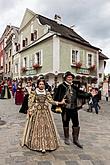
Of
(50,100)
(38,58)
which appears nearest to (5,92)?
(38,58)

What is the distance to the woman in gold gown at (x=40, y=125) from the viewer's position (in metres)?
5.94

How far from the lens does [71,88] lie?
663cm

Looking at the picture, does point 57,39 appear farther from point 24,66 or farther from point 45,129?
point 45,129

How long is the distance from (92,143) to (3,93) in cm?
1425

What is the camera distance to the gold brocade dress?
594 centimetres

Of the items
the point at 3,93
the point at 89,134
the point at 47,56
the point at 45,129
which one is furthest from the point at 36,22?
the point at 45,129

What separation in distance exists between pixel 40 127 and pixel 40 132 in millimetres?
101

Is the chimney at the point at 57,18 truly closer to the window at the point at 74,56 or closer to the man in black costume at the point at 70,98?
the window at the point at 74,56

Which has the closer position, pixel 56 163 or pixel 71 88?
pixel 56 163

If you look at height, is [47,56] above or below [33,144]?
above

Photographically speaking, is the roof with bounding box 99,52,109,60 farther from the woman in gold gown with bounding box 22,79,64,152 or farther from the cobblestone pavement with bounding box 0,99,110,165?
the woman in gold gown with bounding box 22,79,64,152

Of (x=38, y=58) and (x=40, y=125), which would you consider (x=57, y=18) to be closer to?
(x=38, y=58)

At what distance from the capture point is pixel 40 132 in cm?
594

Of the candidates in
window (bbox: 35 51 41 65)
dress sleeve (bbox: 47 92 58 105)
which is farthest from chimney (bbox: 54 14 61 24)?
dress sleeve (bbox: 47 92 58 105)
